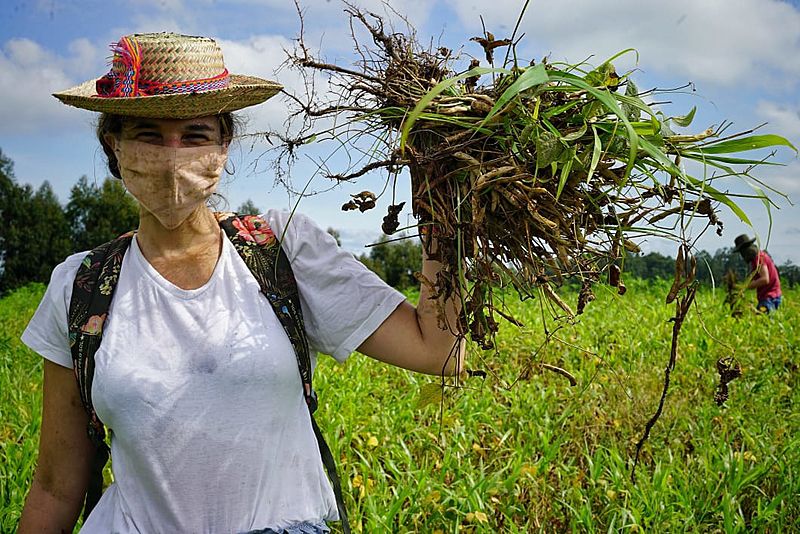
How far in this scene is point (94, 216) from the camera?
24.1 meters

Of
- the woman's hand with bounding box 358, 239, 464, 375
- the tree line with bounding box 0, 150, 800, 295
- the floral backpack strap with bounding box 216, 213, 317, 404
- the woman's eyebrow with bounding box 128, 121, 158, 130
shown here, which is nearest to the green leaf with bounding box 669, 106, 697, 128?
the woman's hand with bounding box 358, 239, 464, 375

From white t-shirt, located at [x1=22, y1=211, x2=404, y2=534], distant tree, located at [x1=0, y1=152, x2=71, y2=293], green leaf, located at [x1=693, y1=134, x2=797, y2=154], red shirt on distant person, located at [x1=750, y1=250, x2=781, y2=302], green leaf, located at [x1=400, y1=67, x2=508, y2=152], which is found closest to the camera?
green leaf, located at [x1=400, y1=67, x2=508, y2=152]

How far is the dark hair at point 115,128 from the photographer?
177cm

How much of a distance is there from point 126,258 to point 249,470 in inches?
23.4

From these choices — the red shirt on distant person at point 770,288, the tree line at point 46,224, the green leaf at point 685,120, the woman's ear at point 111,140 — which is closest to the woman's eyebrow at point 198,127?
the woman's ear at point 111,140

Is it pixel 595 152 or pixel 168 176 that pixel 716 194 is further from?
pixel 168 176

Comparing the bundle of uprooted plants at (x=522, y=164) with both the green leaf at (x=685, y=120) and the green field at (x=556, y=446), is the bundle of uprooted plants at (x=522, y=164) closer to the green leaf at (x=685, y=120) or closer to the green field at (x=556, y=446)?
the green leaf at (x=685, y=120)

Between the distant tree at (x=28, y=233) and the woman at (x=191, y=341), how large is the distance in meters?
22.7

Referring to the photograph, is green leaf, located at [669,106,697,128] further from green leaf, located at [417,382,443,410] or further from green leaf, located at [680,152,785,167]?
green leaf, located at [417,382,443,410]

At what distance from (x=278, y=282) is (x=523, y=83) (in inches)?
29.8

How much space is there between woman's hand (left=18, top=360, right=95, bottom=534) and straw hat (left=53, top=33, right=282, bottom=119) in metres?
0.63

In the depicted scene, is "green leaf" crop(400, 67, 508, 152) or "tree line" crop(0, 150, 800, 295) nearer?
"green leaf" crop(400, 67, 508, 152)

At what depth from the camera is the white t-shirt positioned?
1.58m

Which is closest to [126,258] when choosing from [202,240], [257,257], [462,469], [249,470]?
[202,240]
